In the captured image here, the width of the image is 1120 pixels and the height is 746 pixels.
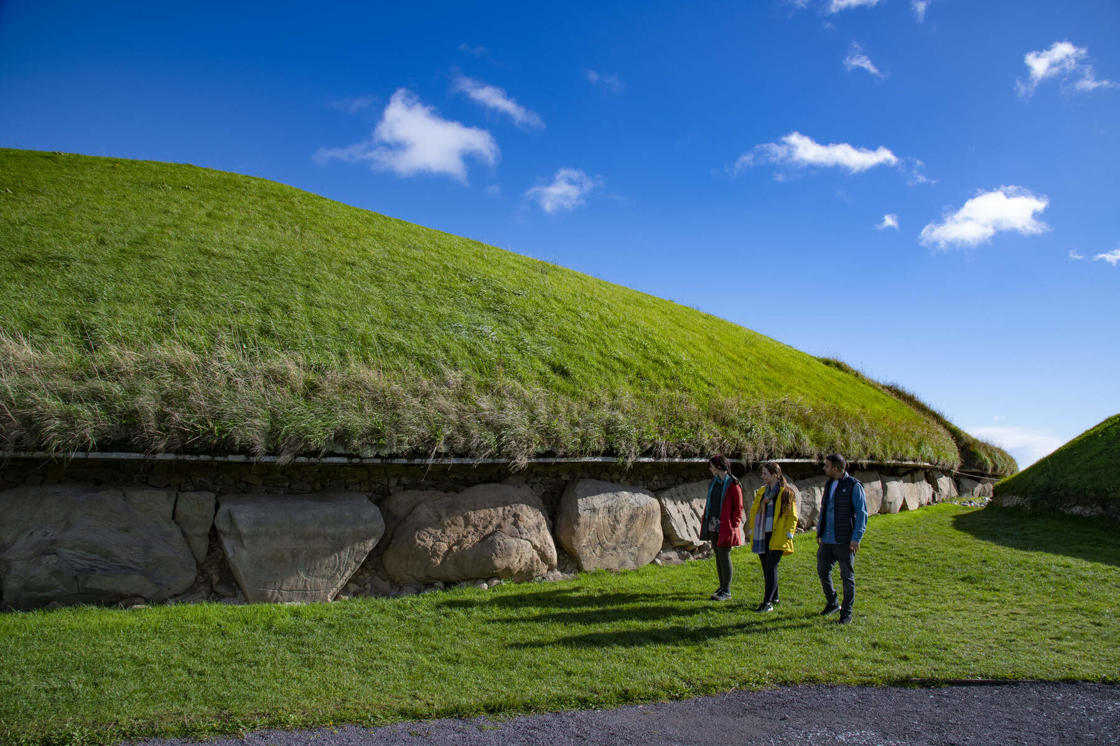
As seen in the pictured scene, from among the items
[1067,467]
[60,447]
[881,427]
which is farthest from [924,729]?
[1067,467]

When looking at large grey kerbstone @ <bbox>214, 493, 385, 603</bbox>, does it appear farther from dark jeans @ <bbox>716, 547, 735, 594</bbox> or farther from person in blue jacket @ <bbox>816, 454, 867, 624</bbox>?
person in blue jacket @ <bbox>816, 454, 867, 624</bbox>

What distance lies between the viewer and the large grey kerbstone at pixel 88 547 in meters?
7.82

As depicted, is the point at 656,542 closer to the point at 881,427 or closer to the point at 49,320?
the point at 881,427

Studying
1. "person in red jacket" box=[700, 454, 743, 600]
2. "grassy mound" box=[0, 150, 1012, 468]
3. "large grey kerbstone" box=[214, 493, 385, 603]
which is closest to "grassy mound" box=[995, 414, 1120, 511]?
"grassy mound" box=[0, 150, 1012, 468]

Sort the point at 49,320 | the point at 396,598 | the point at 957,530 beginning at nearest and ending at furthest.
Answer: the point at 396,598, the point at 49,320, the point at 957,530

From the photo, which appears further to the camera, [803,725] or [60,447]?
[60,447]

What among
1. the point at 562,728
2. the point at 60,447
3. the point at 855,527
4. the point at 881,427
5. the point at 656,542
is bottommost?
the point at 562,728

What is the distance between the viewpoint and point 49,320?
11141 mm

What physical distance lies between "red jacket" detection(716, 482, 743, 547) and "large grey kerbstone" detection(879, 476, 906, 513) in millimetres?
8989

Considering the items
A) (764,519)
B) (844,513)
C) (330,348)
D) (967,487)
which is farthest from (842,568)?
(967,487)

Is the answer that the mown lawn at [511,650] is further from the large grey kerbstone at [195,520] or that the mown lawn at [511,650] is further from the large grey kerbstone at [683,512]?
the large grey kerbstone at [683,512]

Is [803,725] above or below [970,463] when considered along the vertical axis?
below

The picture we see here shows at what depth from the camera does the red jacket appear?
920 centimetres

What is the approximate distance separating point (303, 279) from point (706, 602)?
448 inches
